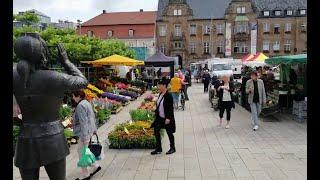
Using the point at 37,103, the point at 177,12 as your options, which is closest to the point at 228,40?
the point at 177,12

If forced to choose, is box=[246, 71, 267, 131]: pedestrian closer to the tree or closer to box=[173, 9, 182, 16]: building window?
the tree

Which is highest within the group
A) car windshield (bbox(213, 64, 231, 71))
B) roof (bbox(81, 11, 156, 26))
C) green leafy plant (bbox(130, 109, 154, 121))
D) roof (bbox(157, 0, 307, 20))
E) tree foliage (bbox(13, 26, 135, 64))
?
roof (bbox(157, 0, 307, 20))

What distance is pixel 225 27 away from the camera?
241 feet

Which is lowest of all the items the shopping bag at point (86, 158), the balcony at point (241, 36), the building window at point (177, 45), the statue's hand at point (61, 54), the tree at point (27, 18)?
the shopping bag at point (86, 158)

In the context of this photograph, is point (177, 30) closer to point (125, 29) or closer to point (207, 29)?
point (207, 29)

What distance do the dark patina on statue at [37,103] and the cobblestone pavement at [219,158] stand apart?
12.2ft

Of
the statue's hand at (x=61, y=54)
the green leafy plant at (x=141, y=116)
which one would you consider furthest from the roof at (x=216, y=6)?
the statue's hand at (x=61, y=54)

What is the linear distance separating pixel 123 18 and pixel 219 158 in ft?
225

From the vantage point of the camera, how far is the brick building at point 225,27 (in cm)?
7288

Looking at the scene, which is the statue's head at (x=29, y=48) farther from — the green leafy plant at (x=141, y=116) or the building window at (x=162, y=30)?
the building window at (x=162, y=30)

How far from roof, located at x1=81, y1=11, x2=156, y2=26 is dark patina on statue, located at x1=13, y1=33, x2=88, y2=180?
70557 mm

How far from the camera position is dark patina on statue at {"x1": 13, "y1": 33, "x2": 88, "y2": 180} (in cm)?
415

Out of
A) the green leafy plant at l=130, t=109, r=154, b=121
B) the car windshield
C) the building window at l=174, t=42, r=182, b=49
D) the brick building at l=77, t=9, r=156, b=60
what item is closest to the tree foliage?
the car windshield

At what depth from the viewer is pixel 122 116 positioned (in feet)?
59.2
